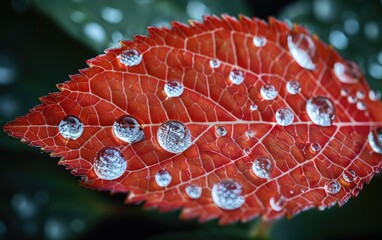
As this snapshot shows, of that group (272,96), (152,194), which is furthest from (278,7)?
(152,194)

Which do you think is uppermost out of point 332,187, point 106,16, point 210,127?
point 106,16

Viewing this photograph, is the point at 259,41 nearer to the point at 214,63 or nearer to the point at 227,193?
the point at 214,63

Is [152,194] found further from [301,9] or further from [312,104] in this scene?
[301,9]

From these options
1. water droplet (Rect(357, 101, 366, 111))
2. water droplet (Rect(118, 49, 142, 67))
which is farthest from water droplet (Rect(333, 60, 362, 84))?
water droplet (Rect(118, 49, 142, 67))

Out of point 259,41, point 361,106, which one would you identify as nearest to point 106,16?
point 259,41

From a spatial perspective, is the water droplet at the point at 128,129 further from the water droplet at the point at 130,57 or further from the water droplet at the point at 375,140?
the water droplet at the point at 375,140

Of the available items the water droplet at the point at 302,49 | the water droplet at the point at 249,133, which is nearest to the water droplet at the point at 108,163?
the water droplet at the point at 249,133

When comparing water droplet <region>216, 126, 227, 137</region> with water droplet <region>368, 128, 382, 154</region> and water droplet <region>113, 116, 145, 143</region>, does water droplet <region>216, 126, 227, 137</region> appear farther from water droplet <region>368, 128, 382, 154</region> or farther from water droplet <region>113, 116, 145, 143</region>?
water droplet <region>368, 128, 382, 154</region>
